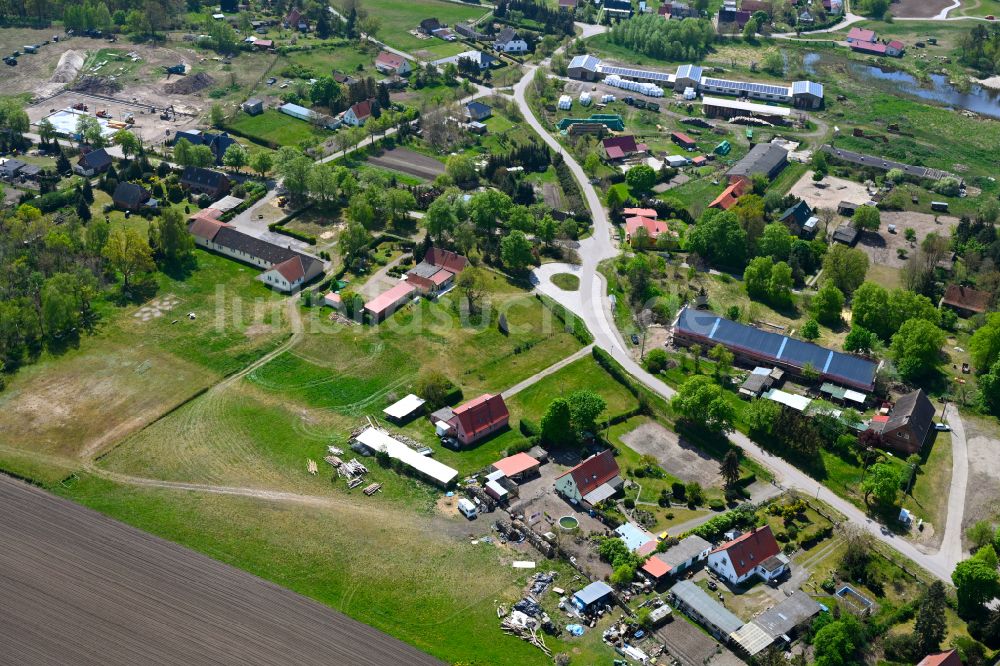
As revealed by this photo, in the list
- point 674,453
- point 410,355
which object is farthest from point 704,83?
point 674,453

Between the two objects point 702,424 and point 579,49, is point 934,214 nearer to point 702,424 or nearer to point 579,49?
point 702,424

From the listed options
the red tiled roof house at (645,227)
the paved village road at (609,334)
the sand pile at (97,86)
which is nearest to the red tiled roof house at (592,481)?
the paved village road at (609,334)

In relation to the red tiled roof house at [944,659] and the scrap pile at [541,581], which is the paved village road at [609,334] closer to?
the red tiled roof house at [944,659]

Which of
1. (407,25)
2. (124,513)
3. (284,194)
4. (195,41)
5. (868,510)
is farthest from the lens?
(407,25)

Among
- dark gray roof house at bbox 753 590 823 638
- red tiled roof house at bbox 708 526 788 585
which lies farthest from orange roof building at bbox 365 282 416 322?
dark gray roof house at bbox 753 590 823 638

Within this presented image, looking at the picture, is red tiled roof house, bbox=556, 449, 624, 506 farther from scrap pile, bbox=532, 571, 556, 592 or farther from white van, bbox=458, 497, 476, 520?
scrap pile, bbox=532, 571, 556, 592

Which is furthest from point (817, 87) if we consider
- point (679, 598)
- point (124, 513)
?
point (124, 513)

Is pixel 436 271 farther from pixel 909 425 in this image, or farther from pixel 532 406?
pixel 909 425
